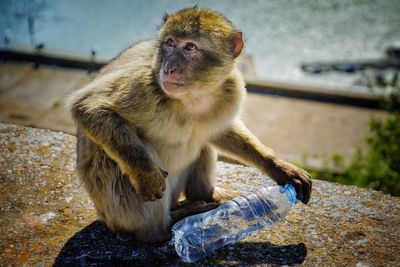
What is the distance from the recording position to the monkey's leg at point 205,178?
366 centimetres

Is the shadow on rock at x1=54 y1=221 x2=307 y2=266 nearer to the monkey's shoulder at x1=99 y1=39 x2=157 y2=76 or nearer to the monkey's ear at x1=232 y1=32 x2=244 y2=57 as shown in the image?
the monkey's shoulder at x1=99 y1=39 x2=157 y2=76

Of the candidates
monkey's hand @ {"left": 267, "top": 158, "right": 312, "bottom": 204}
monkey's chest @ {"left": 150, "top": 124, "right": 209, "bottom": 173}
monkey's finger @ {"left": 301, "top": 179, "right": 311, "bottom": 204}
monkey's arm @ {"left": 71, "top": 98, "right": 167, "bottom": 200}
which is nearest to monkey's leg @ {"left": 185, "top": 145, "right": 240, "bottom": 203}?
monkey's chest @ {"left": 150, "top": 124, "right": 209, "bottom": 173}

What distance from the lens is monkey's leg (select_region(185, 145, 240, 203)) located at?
12.0ft

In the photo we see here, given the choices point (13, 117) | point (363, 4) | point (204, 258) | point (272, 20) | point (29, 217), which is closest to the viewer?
point (204, 258)

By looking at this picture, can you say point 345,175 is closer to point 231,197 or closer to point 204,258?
point 231,197

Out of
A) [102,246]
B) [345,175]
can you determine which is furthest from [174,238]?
[345,175]

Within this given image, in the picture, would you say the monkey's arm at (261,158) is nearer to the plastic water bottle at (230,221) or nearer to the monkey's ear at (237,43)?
the plastic water bottle at (230,221)

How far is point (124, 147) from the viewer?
9.89ft

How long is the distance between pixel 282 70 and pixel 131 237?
12677 mm

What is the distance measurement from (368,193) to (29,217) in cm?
222

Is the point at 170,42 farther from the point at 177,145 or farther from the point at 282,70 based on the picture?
the point at 282,70

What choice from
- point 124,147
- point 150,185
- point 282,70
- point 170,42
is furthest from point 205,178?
point 282,70

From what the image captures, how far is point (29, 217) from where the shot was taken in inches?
133

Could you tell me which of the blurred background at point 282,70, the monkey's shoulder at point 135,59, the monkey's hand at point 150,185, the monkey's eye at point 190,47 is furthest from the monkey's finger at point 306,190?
the blurred background at point 282,70
